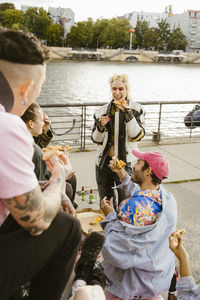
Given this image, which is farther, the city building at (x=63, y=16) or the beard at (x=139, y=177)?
the city building at (x=63, y=16)

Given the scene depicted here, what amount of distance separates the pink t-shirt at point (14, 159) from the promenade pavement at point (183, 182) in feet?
5.42

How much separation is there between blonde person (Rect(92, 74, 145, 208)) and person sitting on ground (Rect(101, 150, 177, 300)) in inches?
54.3

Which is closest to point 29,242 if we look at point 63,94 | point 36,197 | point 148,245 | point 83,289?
point 36,197

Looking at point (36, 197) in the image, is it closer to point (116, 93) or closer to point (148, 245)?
point (148, 245)

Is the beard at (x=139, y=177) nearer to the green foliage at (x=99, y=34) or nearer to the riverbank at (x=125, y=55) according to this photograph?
the riverbank at (x=125, y=55)

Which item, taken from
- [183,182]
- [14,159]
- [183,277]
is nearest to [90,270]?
[183,277]

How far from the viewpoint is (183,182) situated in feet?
19.5

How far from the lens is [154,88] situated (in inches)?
2023

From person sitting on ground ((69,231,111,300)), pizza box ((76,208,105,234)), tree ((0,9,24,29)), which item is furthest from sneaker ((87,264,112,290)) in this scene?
tree ((0,9,24,29))

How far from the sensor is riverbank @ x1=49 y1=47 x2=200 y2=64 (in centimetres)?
10838

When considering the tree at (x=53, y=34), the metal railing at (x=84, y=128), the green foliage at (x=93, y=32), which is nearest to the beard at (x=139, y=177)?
the metal railing at (x=84, y=128)

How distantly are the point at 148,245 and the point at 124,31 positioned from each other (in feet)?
430

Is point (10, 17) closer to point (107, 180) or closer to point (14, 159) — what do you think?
point (107, 180)

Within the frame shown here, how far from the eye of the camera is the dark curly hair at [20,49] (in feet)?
4.83
